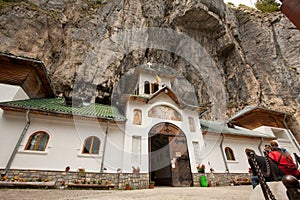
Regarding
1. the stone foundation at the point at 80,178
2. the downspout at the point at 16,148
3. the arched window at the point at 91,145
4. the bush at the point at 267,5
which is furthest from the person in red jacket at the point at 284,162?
the bush at the point at 267,5

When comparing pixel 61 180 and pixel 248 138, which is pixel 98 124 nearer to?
pixel 61 180

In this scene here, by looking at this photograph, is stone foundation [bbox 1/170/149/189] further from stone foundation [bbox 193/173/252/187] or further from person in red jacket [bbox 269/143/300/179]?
person in red jacket [bbox 269/143/300/179]

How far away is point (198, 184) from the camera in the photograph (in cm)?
955

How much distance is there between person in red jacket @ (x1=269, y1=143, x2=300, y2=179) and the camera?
3912 mm

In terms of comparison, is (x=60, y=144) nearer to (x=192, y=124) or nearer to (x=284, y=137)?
(x=192, y=124)

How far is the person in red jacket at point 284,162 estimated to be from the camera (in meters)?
3.91

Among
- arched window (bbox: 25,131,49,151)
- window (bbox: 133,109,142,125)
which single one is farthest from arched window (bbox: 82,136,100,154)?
window (bbox: 133,109,142,125)

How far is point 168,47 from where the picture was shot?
68.4ft

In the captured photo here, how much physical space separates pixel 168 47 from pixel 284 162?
19074 mm

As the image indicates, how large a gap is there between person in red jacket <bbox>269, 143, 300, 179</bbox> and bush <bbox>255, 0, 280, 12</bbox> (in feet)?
119

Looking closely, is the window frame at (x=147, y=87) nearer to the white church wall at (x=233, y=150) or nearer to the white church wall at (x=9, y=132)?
the white church wall at (x=233, y=150)

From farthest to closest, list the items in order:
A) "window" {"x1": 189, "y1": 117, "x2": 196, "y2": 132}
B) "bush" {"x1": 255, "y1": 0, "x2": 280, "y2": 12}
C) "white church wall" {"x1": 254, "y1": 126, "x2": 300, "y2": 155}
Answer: "bush" {"x1": 255, "y1": 0, "x2": 280, "y2": 12} < "white church wall" {"x1": 254, "y1": 126, "x2": 300, "y2": 155} < "window" {"x1": 189, "y1": 117, "x2": 196, "y2": 132}

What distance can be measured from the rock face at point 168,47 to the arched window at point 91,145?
647 cm

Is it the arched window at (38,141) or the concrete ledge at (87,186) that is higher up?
the arched window at (38,141)
